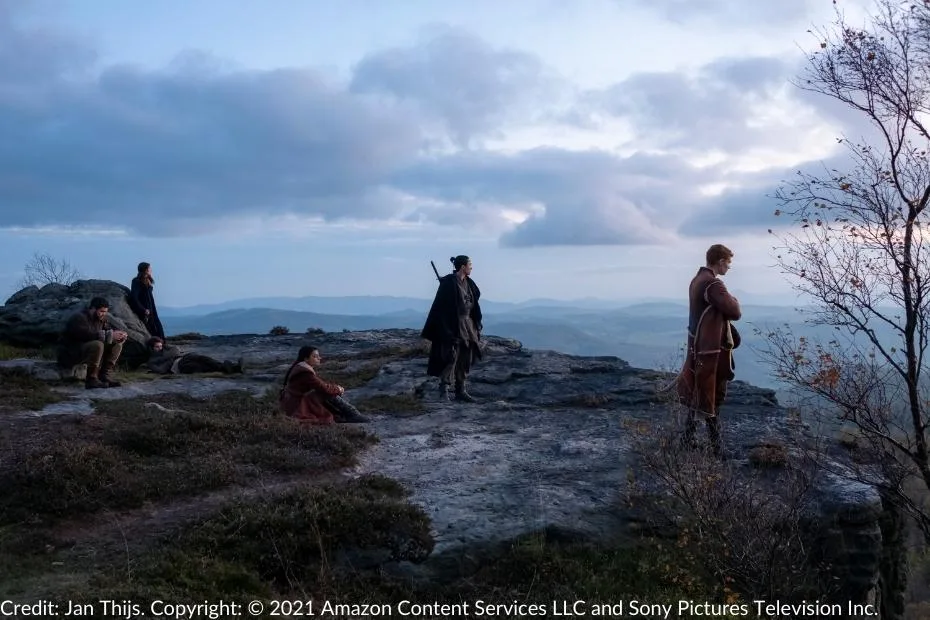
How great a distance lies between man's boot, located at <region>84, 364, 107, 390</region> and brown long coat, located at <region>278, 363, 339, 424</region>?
4.50m

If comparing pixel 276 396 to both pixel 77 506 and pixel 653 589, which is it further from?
pixel 653 589

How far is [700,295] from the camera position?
9.57 metres

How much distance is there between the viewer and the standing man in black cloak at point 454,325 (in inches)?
544

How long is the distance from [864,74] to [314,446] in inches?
315

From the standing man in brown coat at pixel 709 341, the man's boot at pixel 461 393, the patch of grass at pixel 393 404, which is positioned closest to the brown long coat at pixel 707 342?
the standing man in brown coat at pixel 709 341

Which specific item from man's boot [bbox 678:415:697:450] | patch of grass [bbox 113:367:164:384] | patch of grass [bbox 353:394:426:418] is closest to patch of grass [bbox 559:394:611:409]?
patch of grass [bbox 353:394:426:418]

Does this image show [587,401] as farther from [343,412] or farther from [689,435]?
[689,435]

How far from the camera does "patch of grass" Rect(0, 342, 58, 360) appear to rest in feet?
59.4

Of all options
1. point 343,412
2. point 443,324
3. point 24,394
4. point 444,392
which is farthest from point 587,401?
point 24,394

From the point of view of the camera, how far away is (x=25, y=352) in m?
18.9

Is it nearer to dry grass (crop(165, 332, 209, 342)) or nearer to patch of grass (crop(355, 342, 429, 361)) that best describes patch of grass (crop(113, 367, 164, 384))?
patch of grass (crop(355, 342, 429, 361))

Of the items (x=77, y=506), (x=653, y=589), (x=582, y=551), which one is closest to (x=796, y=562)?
(x=653, y=589)

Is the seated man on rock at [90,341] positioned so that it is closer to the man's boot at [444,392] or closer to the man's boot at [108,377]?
the man's boot at [108,377]

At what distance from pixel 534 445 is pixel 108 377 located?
28.0 ft
